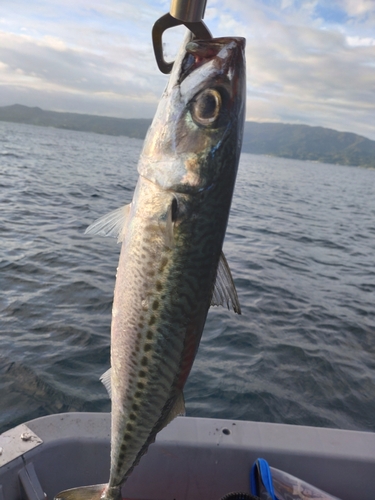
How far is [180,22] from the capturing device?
187cm

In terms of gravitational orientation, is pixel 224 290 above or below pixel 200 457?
above

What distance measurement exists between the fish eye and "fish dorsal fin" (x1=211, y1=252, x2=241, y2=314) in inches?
28.7

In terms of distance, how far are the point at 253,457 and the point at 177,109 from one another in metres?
3.45

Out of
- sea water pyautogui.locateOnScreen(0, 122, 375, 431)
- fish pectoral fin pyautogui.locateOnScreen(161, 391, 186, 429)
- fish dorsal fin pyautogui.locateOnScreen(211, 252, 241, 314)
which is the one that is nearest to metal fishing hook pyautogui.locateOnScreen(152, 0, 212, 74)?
fish dorsal fin pyautogui.locateOnScreen(211, 252, 241, 314)

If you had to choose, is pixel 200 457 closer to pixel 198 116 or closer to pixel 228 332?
pixel 198 116

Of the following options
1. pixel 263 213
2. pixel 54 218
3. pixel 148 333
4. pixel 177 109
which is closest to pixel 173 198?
pixel 177 109

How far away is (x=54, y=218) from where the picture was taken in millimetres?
18922

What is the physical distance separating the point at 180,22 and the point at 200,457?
3.73m

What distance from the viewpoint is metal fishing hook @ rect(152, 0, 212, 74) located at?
1.75 m

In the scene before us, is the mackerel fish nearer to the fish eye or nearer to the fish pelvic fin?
the fish eye

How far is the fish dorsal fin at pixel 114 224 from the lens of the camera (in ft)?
7.59

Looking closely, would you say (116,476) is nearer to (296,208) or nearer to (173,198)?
(173,198)

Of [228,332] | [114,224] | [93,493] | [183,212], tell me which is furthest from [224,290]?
[228,332]

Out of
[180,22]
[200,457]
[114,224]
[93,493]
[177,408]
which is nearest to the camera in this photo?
[180,22]
